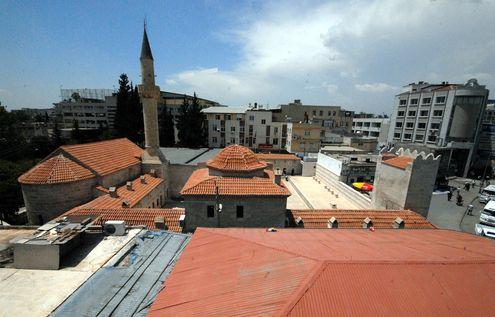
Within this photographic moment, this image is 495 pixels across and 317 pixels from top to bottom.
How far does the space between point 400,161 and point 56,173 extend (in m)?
29.1

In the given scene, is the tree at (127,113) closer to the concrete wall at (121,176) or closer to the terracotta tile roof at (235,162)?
the concrete wall at (121,176)

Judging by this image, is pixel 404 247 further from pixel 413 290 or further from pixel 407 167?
pixel 407 167

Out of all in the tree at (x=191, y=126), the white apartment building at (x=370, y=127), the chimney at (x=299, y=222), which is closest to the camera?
the chimney at (x=299, y=222)

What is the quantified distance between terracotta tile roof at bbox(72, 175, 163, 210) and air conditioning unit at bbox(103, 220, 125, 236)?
22.9ft

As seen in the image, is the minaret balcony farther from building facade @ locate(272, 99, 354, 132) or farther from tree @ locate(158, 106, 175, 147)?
building facade @ locate(272, 99, 354, 132)

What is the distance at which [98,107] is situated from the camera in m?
73.4

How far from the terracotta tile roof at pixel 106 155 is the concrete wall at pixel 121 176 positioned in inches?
17.0

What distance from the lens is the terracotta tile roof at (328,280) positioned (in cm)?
505

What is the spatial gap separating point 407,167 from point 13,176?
39.9 m

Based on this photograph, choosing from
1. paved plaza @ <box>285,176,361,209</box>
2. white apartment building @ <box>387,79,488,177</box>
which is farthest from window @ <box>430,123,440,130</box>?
paved plaza @ <box>285,176,361,209</box>

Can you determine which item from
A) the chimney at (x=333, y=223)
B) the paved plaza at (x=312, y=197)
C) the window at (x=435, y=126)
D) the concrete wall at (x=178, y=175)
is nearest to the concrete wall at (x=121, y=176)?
the concrete wall at (x=178, y=175)

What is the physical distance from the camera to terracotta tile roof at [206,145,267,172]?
16.8 meters

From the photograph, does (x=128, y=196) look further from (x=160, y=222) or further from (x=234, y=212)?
(x=234, y=212)

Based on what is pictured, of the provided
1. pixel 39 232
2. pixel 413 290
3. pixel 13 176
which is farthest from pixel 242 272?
pixel 13 176
